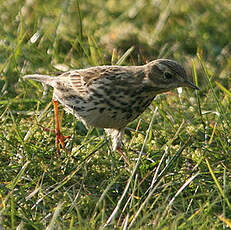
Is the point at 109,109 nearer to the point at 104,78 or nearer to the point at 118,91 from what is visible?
the point at 118,91

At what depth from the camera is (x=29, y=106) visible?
6250 mm

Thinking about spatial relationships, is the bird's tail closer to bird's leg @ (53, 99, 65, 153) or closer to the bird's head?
bird's leg @ (53, 99, 65, 153)

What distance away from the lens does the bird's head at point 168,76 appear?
5.22m

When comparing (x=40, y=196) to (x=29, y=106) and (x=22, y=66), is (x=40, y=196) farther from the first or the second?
(x=22, y=66)

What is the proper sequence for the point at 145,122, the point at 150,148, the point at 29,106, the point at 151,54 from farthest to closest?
the point at 151,54 < the point at 29,106 < the point at 145,122 < the point at 150,148

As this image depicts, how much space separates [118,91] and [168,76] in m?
0.51

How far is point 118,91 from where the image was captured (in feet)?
17.1

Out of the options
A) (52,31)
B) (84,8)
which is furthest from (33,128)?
(84,8)

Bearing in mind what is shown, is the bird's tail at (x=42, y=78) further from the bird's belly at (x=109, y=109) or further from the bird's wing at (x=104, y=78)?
the bird's belly at (x=109, y=109)

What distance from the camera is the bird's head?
522 centimetres

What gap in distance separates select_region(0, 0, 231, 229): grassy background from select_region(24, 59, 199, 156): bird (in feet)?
0.66

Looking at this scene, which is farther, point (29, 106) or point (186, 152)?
point (29, 106)

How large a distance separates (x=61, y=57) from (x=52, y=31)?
50 centimetres

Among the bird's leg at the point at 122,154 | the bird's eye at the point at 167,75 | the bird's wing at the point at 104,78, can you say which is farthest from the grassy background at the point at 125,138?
the bird's wing at the point at 104,78
